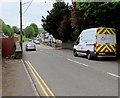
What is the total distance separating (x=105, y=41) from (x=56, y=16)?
3437 centimetres

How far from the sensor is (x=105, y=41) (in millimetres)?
24938

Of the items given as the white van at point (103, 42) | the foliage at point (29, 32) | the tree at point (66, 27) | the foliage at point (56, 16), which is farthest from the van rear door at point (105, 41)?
the foliage at point (29, 32)

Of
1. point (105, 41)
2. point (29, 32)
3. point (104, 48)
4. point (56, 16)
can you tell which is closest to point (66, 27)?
point (56, 16)

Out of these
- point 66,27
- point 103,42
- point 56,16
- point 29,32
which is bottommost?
point 103,42

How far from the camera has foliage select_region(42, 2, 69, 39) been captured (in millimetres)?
57797

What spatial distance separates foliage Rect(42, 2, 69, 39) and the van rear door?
3283cm

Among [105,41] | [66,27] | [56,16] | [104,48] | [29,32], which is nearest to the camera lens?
[104,48]

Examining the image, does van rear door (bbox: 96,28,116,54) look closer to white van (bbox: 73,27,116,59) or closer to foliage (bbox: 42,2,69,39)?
white van (bbox: 73,27,116,59)

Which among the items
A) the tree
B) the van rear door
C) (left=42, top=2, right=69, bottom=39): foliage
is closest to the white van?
the van rear door

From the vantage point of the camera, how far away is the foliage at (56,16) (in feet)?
190

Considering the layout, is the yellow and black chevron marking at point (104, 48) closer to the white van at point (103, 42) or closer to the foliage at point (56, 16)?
the white van at point (103, 42)

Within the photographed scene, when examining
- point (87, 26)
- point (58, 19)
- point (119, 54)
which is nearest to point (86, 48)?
point (119, 54)

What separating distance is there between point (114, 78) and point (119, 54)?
17.0m

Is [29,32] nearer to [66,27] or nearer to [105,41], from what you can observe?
[66,27]
